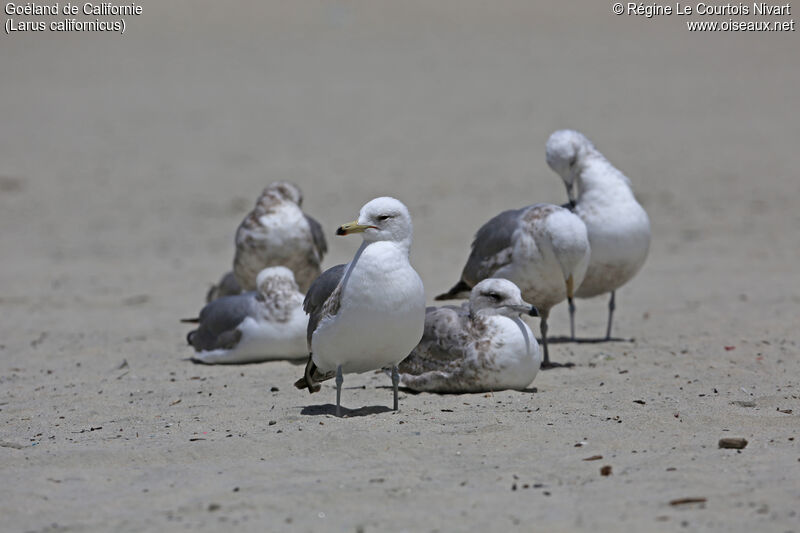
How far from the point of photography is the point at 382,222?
590cm

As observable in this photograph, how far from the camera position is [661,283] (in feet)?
40.5

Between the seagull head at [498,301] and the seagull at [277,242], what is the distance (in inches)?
103

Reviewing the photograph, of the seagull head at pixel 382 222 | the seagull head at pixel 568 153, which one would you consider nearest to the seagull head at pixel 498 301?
the seagull head at pixel 382 222

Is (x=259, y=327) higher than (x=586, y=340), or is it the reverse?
(x=259, y=327)

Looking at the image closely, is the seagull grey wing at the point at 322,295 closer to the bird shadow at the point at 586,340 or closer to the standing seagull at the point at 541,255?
the standing seagull at the point at 541,255

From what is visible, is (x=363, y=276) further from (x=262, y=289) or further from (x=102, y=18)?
(x=102, y=18)

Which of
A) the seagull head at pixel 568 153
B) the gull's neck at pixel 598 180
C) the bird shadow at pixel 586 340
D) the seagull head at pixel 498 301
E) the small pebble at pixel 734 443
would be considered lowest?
the small pebble at pixel 734 443

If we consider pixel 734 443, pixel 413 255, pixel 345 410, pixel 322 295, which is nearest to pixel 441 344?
pixel 345 410

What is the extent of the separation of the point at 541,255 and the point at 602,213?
1.08 meters

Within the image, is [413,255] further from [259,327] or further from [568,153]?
[259,327]

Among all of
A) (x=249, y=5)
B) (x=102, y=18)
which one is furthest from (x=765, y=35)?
(x=102, y=18)

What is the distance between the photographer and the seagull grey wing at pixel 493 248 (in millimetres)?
8008

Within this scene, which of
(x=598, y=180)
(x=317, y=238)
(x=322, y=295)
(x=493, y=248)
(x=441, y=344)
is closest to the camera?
(x=322, y=295)

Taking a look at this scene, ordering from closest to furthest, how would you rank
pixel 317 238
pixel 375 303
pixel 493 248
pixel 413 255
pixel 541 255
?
pixel 375 303 < pixel 541 255 < pixel 493 248 < pixel 317 238 < pixel 413 255
